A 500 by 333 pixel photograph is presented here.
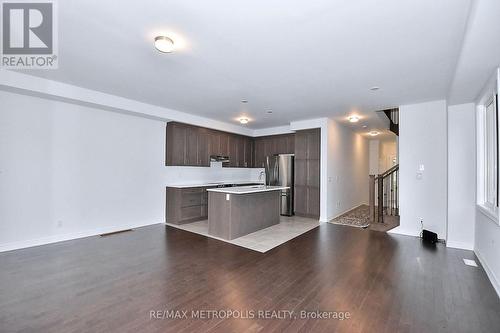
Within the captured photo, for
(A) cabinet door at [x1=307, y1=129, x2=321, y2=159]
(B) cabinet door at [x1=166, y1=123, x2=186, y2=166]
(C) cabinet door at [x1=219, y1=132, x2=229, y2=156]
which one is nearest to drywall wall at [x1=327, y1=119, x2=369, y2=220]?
(A) cabinet door at [x1=307, y1=129, x2=321, y2=159]

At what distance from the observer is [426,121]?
485cm

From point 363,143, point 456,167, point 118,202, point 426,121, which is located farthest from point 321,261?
point 363,143

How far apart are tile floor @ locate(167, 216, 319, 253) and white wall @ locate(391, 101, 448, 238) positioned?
208 centimetres

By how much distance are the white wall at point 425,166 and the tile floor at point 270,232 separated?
208 centimetres

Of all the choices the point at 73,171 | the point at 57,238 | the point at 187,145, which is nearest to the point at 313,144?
the point at 187,145

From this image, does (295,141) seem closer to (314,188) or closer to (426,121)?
(314,188)

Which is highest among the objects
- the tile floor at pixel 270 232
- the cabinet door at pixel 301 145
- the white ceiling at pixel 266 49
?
the white ceiling at pixel 266 49

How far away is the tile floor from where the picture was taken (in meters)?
4.23

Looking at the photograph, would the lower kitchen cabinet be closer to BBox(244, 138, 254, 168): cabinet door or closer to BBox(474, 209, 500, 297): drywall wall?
BBox(244, 138, 254, 168): cabinet door

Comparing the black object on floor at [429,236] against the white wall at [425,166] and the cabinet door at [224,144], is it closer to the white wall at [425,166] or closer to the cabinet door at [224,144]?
the white wall at [425,166]

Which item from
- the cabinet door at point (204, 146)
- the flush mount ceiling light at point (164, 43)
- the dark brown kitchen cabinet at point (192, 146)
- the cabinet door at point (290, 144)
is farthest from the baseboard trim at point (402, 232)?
the flush mount ceiling light at point (164, 43)

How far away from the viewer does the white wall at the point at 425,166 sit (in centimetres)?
468

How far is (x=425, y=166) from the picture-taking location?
484 cm

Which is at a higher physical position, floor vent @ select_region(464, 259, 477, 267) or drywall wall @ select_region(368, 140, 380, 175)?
drywall wall @ select_region(368, 140, 380, 175)
